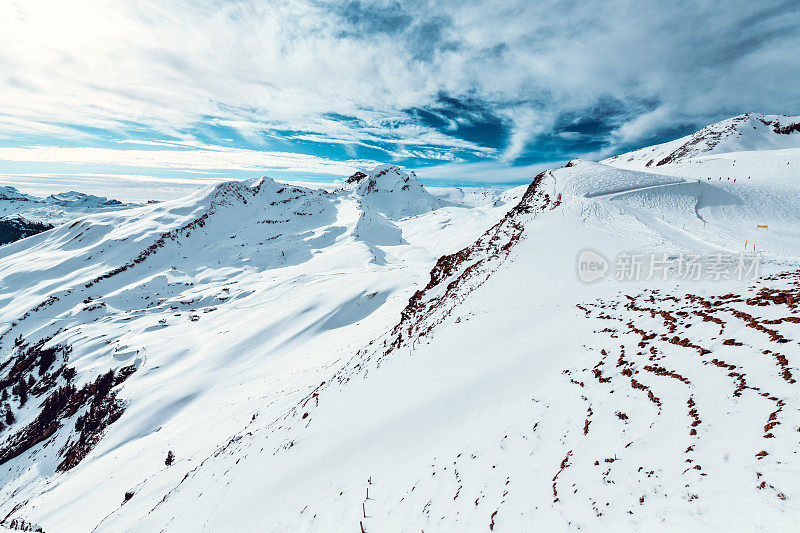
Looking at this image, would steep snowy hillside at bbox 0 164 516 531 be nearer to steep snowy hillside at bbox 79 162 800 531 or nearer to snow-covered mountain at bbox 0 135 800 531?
snow-covered mountain at bbox 0 135 800 531

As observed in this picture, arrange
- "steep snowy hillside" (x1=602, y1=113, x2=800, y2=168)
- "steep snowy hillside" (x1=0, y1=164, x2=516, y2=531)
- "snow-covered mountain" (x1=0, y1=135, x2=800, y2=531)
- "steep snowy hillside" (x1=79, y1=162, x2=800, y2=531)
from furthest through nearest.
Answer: "steep snowy hillside" (x1=602, y1=113, x2=800, y2=168), "steep snowy hillside" (x1=0, y1=164, x2=516, y2=531), "snow-covered mountain" (x1=0, y1=135, x2=800, y2=531), "steep snowy hillside" (x1=79, y1=162, x2=800, y2=531)

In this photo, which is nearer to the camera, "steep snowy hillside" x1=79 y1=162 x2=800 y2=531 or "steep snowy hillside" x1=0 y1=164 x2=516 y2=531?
"steep snowy hillside" x1=79 y1=162 x2=800 y2=531

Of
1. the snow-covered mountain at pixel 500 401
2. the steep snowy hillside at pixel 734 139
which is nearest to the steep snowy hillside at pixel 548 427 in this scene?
the snow-covered mountain at pixel 500 401

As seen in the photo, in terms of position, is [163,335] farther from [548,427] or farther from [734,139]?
[734,139]

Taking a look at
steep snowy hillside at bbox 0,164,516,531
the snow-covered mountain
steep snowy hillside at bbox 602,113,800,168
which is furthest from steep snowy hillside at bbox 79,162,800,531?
steep snowy hillside at bbox 602,113,800,168

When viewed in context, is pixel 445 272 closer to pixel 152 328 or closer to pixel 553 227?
pixel 553 227

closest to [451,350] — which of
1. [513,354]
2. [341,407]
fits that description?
[513,354]
